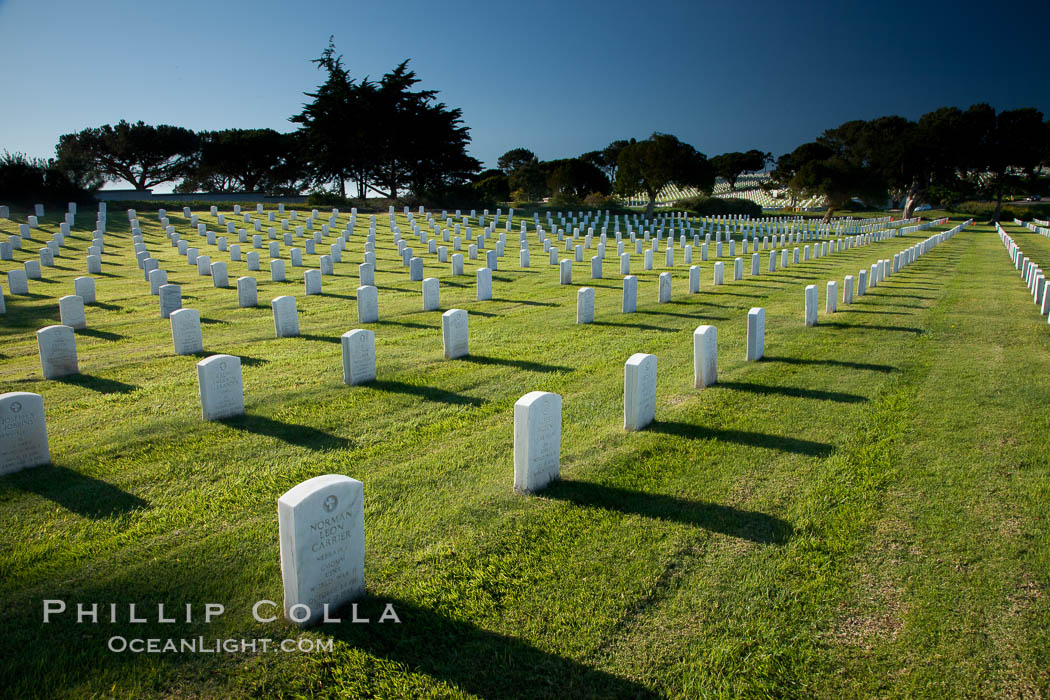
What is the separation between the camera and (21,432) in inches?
220

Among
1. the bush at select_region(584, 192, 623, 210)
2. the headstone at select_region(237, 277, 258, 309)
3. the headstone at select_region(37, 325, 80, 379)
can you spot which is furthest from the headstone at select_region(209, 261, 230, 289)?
the bush at select_region(584, 192, 623, 210)

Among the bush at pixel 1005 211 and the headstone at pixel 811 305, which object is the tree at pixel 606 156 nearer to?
the bush at pixel 1005 211

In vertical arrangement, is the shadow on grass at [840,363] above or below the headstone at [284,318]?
below

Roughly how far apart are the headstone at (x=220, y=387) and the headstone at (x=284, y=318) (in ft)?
13.4

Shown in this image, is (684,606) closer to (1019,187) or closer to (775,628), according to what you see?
(775,628)

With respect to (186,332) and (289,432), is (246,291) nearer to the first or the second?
(186,332)

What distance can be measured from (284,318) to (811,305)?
9500 mm

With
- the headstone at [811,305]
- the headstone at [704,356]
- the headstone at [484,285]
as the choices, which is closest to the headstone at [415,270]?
the headstone at [484,285]

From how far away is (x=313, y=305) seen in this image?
45.9 feet

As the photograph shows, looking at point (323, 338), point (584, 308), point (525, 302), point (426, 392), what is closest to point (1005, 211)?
point (525, 302)

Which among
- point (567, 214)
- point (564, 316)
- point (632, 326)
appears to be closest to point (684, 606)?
point (632, 326)

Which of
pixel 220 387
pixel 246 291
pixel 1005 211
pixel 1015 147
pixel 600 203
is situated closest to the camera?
pixel 220 387

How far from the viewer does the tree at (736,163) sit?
119938 mm

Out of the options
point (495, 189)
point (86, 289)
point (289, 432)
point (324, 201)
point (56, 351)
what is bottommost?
point (289, 432)
